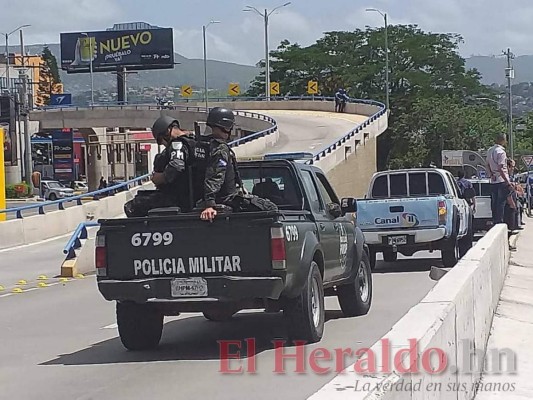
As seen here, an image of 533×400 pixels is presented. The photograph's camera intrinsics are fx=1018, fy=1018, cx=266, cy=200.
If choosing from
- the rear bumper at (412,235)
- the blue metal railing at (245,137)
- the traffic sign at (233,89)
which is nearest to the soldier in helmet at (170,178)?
the rear bumper at (412,235)

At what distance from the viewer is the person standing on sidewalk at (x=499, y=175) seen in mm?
18531

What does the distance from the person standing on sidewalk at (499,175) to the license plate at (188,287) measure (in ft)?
32.9

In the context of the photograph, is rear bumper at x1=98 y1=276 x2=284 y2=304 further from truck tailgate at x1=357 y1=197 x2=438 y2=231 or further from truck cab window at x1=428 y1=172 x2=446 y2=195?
truck cab window at x1=428 y1=172 x2=446 y2=195

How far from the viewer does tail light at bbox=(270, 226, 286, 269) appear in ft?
31.7

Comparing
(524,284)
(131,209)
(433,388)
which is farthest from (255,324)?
(433,388)

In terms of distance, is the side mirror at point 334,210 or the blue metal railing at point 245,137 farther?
the blue metal railing at point 245,137

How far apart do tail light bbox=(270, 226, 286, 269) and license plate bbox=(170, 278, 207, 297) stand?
73cm

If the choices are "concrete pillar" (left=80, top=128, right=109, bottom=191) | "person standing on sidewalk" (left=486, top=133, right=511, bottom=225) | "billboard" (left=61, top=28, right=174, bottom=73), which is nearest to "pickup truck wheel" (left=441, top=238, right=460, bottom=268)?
"person standing on sidewalk" (left=486, top=133, right=511, bottom=225)

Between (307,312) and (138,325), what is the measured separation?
179 centimetres

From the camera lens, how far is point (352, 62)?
111312mm

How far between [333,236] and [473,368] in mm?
3618

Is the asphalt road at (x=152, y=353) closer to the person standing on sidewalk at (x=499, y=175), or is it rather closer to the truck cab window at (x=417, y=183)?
the person standing on sidewalk at (x=499, y=175)

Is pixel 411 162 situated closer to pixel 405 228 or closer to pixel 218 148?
pixel 405 228

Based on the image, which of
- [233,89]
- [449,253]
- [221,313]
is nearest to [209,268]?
[221,313]
